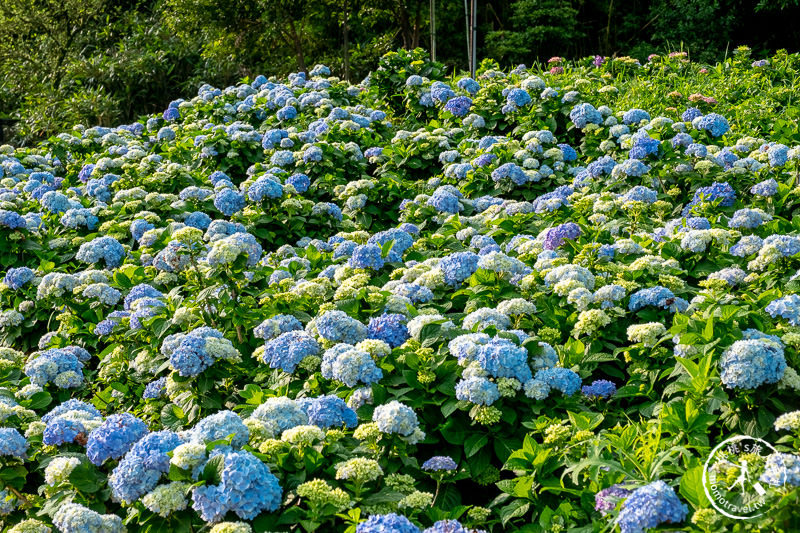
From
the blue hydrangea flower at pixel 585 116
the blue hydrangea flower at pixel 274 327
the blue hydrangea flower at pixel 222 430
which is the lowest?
the blue hydrangea flower at pixel 274 327

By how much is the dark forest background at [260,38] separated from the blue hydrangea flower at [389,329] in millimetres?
7677

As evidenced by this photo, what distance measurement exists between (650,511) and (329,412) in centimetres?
115

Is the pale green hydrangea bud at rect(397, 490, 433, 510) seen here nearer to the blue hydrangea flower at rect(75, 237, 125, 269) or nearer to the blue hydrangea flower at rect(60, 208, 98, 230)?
the blue hydrangea flower at rect(75, 237, 125, 269)

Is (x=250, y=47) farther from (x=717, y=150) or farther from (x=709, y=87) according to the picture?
(x=717, y=150)

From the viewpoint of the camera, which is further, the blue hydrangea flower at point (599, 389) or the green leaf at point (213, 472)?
the blue hydrangea flower at point (599, 389)

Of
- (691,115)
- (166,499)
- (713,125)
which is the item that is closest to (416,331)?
(166,499)

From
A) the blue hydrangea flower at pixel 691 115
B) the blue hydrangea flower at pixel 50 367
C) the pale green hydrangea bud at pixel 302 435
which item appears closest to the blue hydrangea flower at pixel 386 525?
the pale green hydrangea bud at pixel 302 435

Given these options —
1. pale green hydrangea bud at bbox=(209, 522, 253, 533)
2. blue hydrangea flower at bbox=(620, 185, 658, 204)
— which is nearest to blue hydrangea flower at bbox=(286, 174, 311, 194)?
blue hydrangea flower at bbox=(620, 185, 658, 204)

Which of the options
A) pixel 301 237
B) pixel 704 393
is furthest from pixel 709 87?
pixel 704 393

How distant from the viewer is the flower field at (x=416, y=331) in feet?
7.84

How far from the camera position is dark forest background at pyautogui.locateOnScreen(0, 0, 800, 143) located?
1066cm

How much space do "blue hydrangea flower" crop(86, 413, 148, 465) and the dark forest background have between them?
827 cm

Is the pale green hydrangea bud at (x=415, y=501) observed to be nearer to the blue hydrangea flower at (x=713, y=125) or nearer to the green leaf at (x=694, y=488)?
the green leaf at (x=694, y=488)

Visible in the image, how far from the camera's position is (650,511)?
1.94 m
